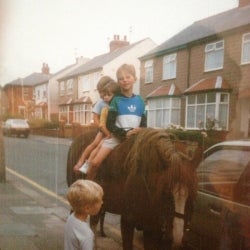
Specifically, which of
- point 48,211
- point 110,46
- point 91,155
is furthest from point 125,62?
point 48,211

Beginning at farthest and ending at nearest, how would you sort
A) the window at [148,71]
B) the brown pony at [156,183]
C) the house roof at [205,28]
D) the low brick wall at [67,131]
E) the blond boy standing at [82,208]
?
the low brick wall at [67,131] < the window at [148,71] < the house roof at [205,28] < the brown pony at [156,183] < the blond boy standing at [82,208]

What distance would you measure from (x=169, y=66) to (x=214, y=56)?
0.31 m

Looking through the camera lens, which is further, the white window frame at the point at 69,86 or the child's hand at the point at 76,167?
the white window frame at the point at 69,86

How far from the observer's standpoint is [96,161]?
273 cm

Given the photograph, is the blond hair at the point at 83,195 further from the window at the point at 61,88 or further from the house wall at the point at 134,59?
the window at the point at 61,88

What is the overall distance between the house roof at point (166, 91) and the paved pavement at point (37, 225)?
0.82 m

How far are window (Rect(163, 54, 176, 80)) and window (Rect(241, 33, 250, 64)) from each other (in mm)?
457

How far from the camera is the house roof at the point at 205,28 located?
96.6 inches

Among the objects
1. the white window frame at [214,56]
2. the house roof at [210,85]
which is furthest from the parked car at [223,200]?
the white window frame at [214,56]

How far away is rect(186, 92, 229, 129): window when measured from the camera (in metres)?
2.41

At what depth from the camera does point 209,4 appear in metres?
2.59

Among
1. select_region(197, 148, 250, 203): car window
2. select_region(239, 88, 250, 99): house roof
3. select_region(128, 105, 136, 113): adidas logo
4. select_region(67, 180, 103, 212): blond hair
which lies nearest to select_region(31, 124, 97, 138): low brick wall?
select_region(128, 105, 136, 113): adidas logo

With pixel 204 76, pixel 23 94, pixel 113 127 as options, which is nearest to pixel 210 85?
pixel 204 76

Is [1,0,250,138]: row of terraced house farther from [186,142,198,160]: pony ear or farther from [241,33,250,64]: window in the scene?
[186,142,198,160]: pony ear
